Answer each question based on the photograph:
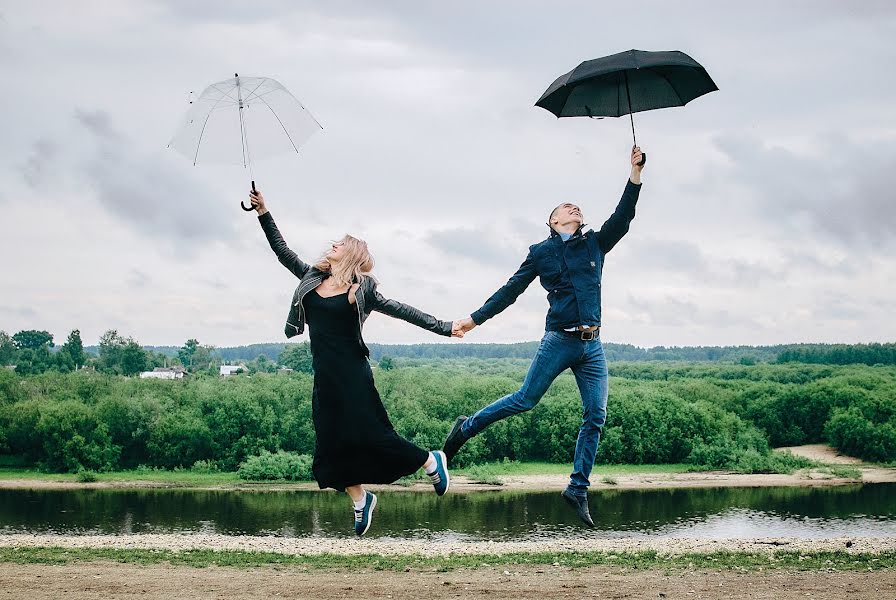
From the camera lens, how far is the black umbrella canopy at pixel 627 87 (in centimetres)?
738

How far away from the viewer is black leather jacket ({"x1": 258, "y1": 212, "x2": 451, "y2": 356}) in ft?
22.0

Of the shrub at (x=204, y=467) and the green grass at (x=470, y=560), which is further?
the shrub at (x=204, y=467)

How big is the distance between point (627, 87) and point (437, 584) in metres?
14.8

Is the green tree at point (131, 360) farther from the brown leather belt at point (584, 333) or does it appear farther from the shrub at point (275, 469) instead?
the brown leather belt at point (584, 333)

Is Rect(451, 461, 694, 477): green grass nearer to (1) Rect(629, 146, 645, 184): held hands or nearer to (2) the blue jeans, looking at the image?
(2) the blue jeans

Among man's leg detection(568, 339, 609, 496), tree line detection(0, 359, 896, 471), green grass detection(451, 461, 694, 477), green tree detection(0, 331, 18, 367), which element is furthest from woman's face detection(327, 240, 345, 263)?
green tree detection(0, 331, 18, 367)

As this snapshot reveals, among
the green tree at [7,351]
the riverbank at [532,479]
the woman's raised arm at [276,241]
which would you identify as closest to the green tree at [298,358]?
the riverbank at [532,479]

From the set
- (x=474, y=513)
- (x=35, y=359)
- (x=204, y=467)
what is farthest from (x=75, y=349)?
(x=474, y=513)

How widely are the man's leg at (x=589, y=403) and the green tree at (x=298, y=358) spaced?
77.6 meters

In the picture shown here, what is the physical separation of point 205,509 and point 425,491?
42.5 ft

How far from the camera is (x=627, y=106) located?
7.61 meters

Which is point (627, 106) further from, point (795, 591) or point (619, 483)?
point (619, 483)

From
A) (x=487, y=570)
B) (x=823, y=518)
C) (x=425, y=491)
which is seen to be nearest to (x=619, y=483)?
(x=425, y=491)

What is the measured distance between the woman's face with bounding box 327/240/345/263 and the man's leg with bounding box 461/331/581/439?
1.68 m
